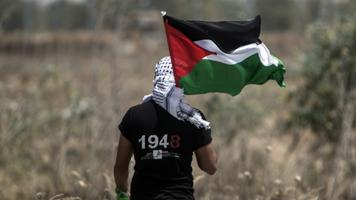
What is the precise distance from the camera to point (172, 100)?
366cm

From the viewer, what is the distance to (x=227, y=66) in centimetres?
386

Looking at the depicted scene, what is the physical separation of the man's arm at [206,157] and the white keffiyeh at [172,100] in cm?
13

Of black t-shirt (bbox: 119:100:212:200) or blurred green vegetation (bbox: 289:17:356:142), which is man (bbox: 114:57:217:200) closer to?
black t-shirt (bbox: 119:100:212:200)

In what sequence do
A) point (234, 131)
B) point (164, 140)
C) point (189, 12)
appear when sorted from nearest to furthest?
point (164, 140)
point (234, 131)
point (189, 12)

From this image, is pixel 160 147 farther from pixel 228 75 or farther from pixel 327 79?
pixel 327 79

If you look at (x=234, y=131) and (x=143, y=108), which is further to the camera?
(x=234, y=131)

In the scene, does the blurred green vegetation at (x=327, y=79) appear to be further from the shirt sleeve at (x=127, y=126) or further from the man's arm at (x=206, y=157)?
the shirt sleeve at (x=127, y=126)

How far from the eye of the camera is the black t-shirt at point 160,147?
12.0 ft

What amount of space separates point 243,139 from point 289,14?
850cm

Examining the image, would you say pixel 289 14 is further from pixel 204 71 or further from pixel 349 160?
pixel 204 71

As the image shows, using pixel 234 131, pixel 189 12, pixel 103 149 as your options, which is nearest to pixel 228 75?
pixel 103 149

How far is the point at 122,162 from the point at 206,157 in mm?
443

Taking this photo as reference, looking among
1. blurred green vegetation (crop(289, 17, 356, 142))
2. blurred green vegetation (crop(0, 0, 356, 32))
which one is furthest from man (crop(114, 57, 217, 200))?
blurred green vegetation (crop(0, 0, 356, 32))

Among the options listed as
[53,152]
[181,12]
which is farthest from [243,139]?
[181,12]
